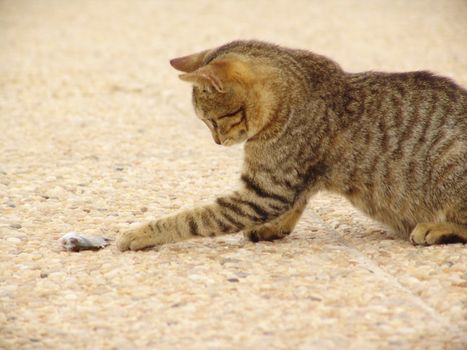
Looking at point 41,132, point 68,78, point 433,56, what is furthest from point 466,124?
point 68,78

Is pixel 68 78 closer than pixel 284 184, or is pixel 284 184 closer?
pixel 284 184

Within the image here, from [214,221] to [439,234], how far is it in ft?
4.09

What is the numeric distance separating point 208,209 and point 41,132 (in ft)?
11.6

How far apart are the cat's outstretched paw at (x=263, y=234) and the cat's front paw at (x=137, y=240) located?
58 centimetres

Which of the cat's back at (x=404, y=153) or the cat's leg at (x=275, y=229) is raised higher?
the cat's back at (x=404, y=153)

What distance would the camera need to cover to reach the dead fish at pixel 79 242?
14.3ft

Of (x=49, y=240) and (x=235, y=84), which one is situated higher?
(x=235, y=84)

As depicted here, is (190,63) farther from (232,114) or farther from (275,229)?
(275,229)

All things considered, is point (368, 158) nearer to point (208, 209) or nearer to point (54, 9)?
point (208, 209)

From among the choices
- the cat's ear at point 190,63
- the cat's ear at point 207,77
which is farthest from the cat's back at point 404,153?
the cat's ear at point 190,63

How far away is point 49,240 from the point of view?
15.0ft

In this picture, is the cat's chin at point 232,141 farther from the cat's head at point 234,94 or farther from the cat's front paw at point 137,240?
the cat's front paw at point 137,240

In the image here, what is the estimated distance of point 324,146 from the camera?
174 inches

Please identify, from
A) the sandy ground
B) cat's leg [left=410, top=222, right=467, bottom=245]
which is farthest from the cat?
the sandy ground
